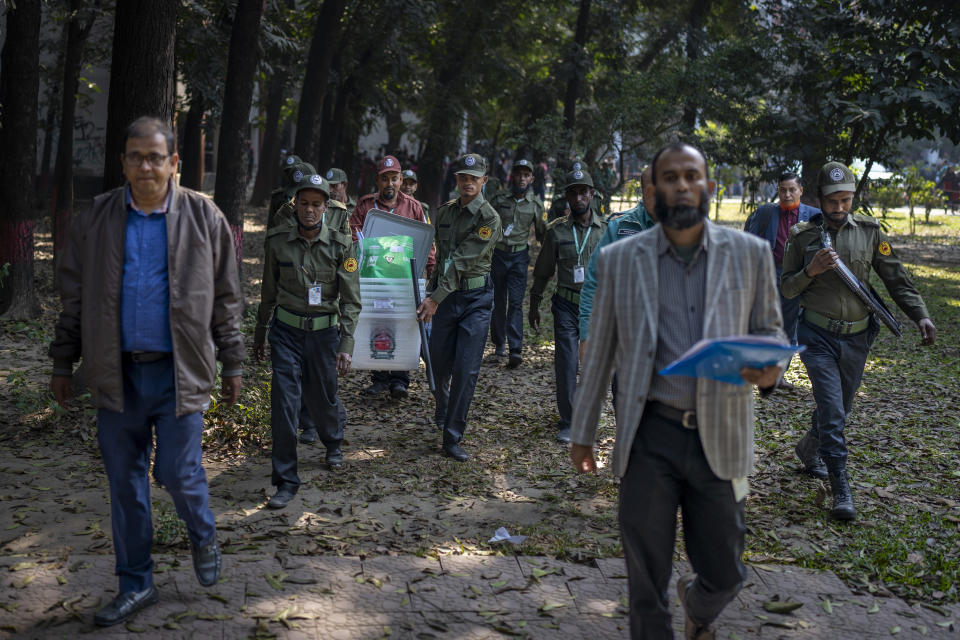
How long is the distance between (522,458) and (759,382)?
13.6ft

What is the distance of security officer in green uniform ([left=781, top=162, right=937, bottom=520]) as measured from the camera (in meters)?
6.20

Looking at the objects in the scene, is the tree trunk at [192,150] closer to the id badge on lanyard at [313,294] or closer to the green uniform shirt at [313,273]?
the green uniform shirt at [313,273]

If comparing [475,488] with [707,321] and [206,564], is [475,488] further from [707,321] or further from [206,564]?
[707,321]

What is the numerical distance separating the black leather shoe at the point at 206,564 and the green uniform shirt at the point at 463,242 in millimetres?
3239

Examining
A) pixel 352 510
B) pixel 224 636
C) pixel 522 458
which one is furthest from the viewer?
pixel 522 458

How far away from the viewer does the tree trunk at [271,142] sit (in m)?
22.9

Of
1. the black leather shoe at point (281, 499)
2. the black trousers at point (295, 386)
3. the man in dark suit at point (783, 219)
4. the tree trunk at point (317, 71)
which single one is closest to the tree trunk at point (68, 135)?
the tree trunk at point (317, 71)

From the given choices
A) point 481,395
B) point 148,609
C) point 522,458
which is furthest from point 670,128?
point 148,609

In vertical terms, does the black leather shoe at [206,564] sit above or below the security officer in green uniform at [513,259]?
below

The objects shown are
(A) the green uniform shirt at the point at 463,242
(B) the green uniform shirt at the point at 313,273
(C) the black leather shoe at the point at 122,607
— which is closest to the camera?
(C) the black leather shoe at the point at 122,607

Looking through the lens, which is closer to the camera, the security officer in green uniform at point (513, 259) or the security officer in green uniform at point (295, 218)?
the security officer in green uniform at point (295, 218)

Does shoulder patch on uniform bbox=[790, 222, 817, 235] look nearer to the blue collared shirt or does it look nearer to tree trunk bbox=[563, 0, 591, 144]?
the blue collared shirt

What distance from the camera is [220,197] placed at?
11.6 meters

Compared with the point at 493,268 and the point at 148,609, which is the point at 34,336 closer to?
the point at 493,268
